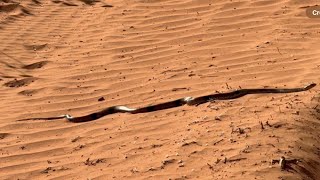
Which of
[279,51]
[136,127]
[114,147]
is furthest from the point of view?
[279,51]

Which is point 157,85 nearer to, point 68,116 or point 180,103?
point 180,103

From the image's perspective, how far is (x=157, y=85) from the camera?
590cm

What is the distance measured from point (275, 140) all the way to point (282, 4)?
378cm

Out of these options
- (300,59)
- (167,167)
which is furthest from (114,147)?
(300,59)

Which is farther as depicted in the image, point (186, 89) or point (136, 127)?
point (186, 89)

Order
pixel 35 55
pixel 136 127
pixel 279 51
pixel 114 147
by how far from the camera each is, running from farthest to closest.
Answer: pixel 35 55, pixel 279 51, pixel 136 127, pixel 114 147

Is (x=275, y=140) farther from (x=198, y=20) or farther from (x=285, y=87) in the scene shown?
(x=198, y=20)

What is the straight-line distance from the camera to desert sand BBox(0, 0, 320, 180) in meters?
4.18

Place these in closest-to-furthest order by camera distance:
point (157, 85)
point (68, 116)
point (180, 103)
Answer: point (180, 103) → point (68, 116) → point (157, 85)

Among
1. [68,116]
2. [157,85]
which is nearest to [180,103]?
[157,85]

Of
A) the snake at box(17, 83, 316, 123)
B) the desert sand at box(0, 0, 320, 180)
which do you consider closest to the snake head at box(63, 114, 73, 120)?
the snake at box(17, 83, 316, 123)

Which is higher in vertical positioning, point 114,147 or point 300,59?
point 300,59

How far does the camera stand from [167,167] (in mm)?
4078

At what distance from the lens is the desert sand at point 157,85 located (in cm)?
418
